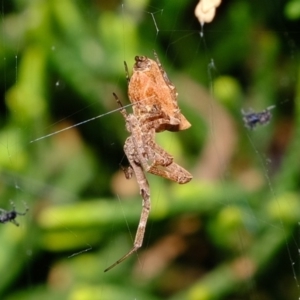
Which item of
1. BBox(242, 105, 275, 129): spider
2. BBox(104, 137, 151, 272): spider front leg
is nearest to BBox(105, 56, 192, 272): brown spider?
BBox(104, 137, 151, 272): spider front leg

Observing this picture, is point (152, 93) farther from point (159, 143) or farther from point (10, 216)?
point (10, 216)

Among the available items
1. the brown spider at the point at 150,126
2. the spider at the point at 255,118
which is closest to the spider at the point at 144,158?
the brown spider at the point at 150,126

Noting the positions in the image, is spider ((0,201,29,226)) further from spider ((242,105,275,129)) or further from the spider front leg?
spider ((242,105,275,129))

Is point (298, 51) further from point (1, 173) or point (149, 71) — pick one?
point (1, 173)

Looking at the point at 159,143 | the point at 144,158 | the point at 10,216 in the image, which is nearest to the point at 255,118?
the point at 159,143

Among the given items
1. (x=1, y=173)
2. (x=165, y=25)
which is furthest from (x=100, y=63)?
(x=1, y=173)

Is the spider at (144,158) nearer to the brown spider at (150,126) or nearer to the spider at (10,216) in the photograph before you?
the brown spider at (150,126)
